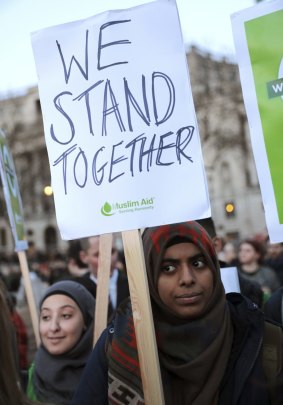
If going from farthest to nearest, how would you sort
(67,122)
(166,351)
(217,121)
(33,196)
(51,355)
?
(33,196) < (217,121) < (51,355) < (67,122) < (166,351)

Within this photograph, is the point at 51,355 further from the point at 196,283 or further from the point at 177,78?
the point at 177,78

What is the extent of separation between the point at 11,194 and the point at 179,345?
1.90 metres

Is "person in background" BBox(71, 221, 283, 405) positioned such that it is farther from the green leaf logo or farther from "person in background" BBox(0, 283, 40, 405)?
"person in background" BBox(0, 283, 40, 405)

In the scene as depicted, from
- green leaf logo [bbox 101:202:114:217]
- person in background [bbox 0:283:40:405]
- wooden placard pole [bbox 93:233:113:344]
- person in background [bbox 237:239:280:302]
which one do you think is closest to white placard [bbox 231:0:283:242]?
green leaf logo [bbox 101:202:114:217]

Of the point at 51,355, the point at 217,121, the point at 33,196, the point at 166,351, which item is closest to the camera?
the point at 166,351

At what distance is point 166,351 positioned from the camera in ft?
6.40

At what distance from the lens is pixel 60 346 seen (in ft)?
9.09

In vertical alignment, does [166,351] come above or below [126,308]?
below

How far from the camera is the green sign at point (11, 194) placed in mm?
→ 3342

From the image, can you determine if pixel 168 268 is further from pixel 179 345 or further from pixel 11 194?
pixel 11 194

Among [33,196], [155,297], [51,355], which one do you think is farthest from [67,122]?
[33,196]

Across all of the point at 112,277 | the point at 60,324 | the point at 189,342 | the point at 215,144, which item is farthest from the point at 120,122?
the point at 215,144

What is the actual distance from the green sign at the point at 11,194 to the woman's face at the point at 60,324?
65 cm

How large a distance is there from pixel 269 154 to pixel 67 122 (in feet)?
2.68
